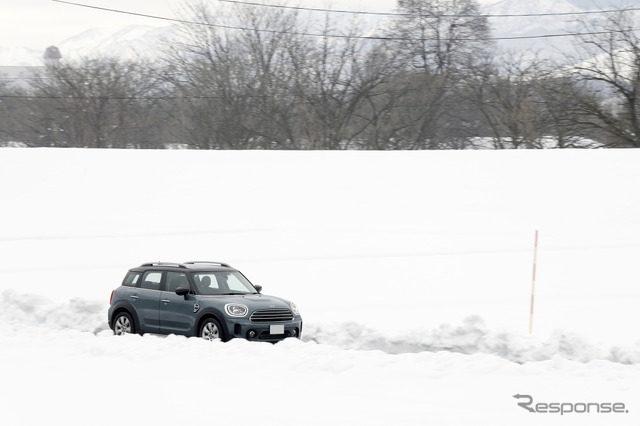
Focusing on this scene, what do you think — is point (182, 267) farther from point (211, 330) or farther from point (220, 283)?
point (211, 330)

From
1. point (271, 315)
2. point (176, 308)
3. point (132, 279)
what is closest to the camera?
point (271, 315)

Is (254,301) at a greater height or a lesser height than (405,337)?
greater

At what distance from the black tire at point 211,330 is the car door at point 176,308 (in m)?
0.16

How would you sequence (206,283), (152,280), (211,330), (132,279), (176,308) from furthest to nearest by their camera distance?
(132,279), (152,280), (206,283), (176,308), (211,330)

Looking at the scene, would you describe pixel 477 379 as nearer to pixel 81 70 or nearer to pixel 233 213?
pixel 233 213

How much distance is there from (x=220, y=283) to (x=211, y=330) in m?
1.14

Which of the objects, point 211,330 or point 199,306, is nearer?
point 211,330

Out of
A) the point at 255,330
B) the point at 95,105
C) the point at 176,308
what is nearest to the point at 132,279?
the point at 176,308

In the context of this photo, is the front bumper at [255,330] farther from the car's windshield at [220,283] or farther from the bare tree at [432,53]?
the bare tree at [432,53]

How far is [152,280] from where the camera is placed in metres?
12.6

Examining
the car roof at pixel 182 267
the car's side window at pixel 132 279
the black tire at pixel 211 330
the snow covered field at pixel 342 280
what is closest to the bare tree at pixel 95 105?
the snow covered field at pixel 342 280

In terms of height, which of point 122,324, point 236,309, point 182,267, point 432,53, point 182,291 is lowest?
point 122,324

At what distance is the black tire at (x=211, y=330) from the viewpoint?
11384mm

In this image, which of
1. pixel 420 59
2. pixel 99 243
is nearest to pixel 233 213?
pixel 99 243
